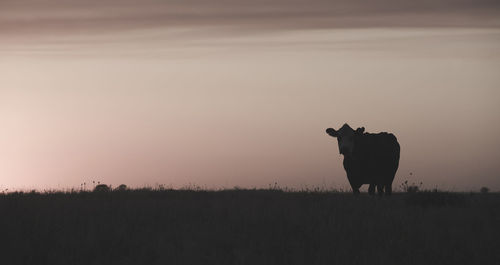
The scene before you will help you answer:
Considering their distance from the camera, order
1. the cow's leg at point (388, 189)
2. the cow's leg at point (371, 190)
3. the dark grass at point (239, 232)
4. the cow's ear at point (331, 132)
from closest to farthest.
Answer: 1. the dark grass at point (239, 232)
2. the cow's leg at point (371, 190)
3. the cow's leg at point (388, 189)
4. the cow's ear at point (331, 132)

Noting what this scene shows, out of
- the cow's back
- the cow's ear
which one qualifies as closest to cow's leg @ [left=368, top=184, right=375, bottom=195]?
the cow's back

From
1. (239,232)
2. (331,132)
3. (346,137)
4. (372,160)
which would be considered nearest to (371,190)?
(372,160)

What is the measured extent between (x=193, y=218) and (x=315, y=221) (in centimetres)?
215

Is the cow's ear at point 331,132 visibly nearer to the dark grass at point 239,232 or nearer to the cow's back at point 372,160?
the cow's back at point 372,160

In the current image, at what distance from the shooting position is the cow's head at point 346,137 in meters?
22.8

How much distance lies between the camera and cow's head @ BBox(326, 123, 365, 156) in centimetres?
2275

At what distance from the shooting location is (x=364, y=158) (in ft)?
75.1

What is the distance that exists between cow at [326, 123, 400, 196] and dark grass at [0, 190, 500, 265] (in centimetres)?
591

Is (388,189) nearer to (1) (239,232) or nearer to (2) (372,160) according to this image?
(2) (372,160)

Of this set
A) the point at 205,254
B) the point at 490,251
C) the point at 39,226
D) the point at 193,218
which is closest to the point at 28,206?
Answer: the point at 39,226

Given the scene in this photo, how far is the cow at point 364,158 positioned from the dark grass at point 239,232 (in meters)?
5.91

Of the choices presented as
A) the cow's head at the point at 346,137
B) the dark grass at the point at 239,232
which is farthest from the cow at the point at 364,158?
the dark grass at the point at 239,232

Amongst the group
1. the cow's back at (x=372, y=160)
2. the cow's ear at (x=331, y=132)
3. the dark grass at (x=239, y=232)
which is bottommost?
the dark grass at (x=239, y=232)

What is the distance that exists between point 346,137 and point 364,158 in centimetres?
80
